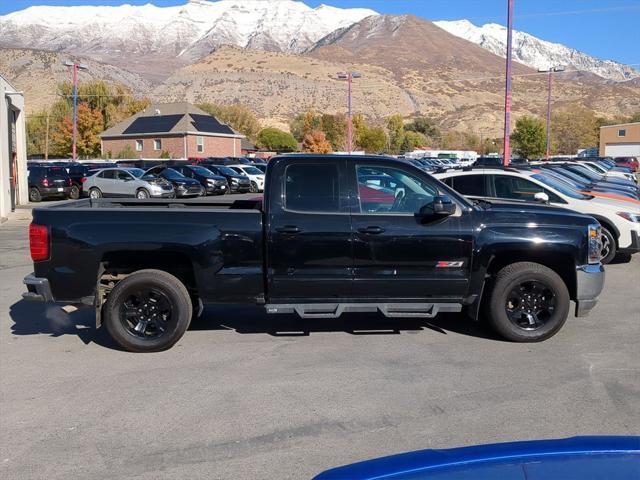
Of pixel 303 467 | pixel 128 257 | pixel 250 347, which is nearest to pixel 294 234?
pixel 250 347

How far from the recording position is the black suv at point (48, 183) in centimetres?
3109

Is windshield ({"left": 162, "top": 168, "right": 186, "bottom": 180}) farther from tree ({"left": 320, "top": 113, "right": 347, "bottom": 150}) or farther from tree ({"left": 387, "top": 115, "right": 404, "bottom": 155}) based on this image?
tree ({"left": 387, "top": 115, "right": 404, "bottom": 155})

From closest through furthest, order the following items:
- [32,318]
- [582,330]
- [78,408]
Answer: [78,408] < [582,330] < [32,318]

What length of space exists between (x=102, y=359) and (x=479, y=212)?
165 inches

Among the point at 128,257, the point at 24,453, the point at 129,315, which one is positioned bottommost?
the point at 24,453

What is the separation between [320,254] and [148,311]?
1.89m

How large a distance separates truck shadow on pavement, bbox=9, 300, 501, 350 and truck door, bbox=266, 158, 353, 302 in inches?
35.7

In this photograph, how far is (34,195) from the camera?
31266 mm

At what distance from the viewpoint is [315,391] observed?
19.5 feet

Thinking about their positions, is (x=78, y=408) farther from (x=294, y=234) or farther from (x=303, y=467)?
(x=294, y=234)

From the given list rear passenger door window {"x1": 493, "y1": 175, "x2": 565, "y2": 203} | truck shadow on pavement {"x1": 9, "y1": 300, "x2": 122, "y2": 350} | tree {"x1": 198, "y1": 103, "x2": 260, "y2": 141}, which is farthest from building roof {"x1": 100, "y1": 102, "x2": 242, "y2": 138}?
truck shadow on pavement {"x1": 9, "y1": 300, "x2": 122, "y2": 350}

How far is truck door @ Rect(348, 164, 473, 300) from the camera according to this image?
7.04 m

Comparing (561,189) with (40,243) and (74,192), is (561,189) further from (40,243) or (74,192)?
(74,192)

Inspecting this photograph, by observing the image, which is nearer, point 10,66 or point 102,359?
point 102,359
